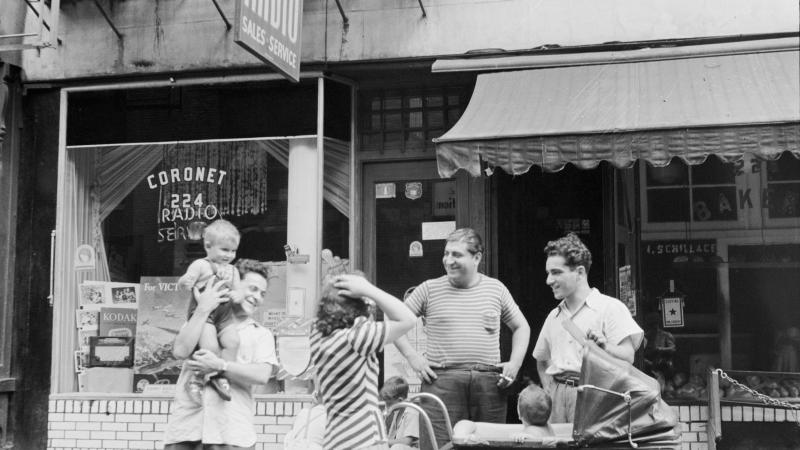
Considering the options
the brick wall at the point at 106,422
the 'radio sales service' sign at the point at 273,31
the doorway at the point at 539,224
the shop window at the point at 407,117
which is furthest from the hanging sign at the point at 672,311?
the 'radio sales service' sign at the point at 273,31

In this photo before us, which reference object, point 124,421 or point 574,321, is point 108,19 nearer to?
point 124,421

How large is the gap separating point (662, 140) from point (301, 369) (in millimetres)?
3700

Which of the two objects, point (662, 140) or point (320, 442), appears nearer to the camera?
point (320, 442)

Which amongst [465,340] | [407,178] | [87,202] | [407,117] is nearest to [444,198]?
[407,178]

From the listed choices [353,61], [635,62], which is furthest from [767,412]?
[353,61]

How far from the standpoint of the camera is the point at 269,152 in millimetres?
9031

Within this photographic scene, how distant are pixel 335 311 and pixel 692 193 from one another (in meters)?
4.91

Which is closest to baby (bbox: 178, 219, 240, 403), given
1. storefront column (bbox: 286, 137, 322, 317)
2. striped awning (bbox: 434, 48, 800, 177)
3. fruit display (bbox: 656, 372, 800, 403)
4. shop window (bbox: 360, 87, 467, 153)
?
striped awning (bbox: 434, 48, 800, 177)

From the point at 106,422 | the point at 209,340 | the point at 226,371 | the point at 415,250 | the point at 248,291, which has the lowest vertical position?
the point at 106,422

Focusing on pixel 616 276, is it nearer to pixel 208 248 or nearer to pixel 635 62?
pixel 635 62

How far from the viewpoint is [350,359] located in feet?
15.6

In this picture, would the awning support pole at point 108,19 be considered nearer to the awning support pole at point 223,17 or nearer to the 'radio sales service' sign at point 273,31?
the awning support pole at point 223,17

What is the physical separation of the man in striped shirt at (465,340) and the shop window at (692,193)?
253 centimetres

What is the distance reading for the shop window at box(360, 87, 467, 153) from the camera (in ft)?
29.8
